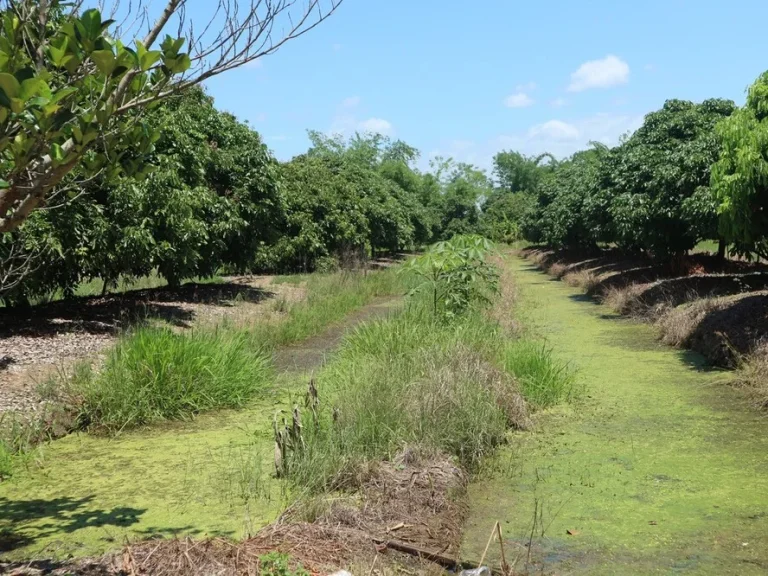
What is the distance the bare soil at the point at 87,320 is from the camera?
26.2ft

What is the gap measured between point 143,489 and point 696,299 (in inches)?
387

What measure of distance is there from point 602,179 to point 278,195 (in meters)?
9.68

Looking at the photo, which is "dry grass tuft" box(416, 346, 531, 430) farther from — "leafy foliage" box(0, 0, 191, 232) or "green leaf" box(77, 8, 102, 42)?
"green leaf" box(77, 8, 102, 42)

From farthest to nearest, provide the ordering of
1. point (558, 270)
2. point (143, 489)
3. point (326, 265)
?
1. point (558, 270)
2. point (326, 265)
3. point (143, 489)

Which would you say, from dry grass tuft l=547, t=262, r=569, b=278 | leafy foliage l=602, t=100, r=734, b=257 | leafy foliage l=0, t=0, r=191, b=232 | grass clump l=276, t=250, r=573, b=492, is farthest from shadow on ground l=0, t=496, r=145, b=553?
dry grass tuft l=547, t=262, r=569, b=278

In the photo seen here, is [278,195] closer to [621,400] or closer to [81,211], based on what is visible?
[81,211]

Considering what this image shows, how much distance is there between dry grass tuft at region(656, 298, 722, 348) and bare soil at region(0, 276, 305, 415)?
6653mm

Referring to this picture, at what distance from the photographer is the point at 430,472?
17.3 ft

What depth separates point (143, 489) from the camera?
17.8 feet

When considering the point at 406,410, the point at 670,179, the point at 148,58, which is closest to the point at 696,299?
the point at 670,179

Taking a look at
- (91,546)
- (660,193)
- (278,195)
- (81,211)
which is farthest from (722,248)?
(91,546)

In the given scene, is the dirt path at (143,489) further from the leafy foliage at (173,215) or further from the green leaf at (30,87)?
the green leaf at (30,87)

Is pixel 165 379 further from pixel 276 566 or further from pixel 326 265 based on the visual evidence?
pixel 326 265

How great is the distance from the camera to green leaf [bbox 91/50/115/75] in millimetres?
2547
